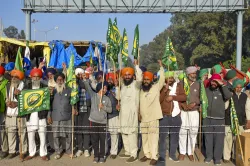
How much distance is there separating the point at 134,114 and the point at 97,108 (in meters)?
0.82

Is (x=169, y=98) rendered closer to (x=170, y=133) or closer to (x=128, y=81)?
(x=170, y=133)

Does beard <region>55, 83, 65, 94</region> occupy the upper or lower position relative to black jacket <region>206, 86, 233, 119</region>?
upper

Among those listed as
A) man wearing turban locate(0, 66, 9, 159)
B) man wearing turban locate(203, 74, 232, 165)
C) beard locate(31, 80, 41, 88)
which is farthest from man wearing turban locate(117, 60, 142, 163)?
man wearing turban locate(0, 66, 9, 159)

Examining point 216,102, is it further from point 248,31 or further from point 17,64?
point 248,31

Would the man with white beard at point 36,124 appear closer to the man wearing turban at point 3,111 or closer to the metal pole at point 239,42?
the man wearing turban at point 3,111

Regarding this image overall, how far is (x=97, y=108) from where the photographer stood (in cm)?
723

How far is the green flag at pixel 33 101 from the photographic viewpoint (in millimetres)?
7129

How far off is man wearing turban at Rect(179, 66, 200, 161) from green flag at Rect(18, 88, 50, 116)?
3030 mm

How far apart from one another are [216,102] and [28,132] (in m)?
4.13

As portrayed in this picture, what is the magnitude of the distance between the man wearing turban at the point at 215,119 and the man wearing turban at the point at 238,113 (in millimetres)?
163

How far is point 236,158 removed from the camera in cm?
700

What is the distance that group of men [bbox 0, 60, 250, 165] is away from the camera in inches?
281

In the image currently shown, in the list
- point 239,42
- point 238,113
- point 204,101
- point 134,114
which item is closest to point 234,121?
point 238,113

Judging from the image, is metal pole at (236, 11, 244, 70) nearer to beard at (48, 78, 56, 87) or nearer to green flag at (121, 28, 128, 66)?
green flag at (121, 28, 128, 66)
